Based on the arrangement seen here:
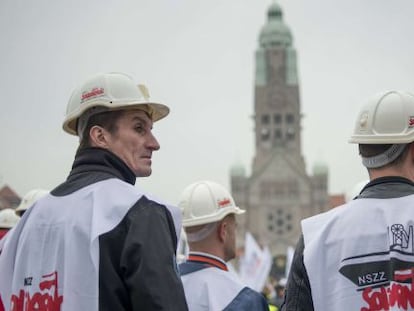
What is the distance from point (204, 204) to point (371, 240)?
230 centimetres

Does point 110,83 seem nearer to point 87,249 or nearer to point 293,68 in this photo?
point 87,249

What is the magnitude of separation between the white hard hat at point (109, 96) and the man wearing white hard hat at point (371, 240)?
3.04ft

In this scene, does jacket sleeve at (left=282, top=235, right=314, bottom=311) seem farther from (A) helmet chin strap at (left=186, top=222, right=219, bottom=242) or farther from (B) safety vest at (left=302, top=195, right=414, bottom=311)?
(A) helmet chin strap at (left=186, top=222, right=219, bottom=242)

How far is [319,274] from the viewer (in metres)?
4.34

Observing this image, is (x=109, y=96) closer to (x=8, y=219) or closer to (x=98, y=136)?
(x=98, y=136)

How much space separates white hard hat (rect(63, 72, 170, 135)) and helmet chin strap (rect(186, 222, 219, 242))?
6.01ft

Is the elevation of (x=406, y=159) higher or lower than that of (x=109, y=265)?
higher

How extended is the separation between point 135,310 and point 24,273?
0.63 metres

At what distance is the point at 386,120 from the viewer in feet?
15.0

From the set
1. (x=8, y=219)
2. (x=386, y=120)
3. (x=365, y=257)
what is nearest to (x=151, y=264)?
(x=365, y=257)

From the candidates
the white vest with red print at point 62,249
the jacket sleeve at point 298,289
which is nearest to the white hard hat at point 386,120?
the jacket sleeve at point 298,289

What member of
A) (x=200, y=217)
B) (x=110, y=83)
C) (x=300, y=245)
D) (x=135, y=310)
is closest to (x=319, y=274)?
(x=300, y=245)

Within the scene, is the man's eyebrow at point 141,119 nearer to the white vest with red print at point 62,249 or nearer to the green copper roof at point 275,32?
the white vest with red print at point 62,249

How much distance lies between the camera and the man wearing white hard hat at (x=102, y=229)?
3.81 metres
